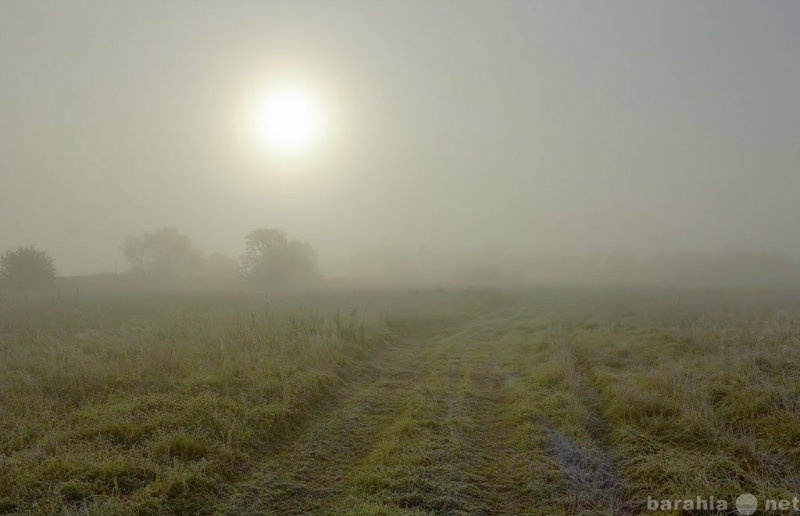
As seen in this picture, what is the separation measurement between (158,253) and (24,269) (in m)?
28.4

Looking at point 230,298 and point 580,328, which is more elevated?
point 230,298

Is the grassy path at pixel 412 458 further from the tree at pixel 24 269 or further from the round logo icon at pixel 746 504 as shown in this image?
the tree at pixel 24 269

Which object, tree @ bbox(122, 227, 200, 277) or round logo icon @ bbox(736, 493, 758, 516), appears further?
tree @ bbox(122, 227, 200, 277)

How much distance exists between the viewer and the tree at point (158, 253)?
6644cm

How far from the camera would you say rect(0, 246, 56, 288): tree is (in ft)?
127

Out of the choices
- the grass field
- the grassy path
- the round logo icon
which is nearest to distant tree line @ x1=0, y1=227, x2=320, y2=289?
the grass field

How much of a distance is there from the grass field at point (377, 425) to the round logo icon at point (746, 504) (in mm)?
A: 76

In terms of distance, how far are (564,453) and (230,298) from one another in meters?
31.8

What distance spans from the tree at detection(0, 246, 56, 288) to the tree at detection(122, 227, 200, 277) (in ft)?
81.8

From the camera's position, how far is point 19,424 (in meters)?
7.33

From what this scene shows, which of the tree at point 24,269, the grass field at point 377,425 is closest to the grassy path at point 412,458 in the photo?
the grass field at point 377,425

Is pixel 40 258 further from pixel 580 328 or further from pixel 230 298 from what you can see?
pixel 580 328

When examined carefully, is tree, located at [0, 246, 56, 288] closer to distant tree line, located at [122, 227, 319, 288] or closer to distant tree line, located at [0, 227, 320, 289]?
distant tree line, located at [0, 227, 320, 289]

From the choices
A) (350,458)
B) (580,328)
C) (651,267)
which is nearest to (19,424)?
(350,458)
